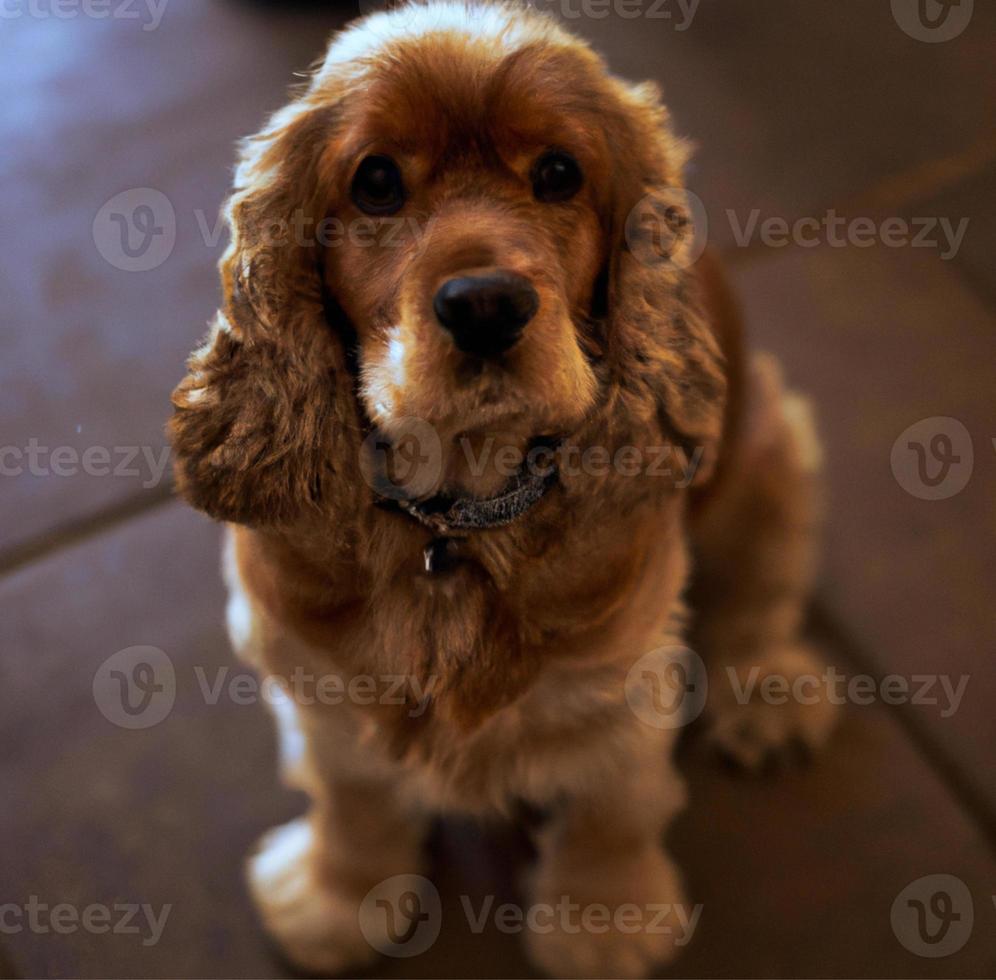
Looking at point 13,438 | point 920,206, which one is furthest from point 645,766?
point 920,206

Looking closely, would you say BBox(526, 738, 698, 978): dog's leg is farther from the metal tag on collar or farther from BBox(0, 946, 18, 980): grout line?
BBox(0, 946, 18, 980): grout line

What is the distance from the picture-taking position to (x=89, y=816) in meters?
1.85

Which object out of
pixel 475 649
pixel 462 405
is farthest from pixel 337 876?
pixel 462 405

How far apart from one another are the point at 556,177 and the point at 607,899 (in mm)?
1162

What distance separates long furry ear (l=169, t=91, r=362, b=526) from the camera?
1180 mm

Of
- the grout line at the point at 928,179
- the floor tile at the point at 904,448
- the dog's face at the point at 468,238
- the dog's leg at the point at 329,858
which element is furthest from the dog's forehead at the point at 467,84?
the grout line at the point at 928,179

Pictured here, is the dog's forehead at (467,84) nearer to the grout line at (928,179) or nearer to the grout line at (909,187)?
the grout line at (909,187)

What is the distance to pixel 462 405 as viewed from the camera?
3.54ft

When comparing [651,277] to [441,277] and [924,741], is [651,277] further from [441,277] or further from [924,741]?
[924,741]

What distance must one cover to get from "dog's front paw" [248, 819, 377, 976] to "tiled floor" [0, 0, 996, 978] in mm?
49

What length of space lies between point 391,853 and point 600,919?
1.15 ft

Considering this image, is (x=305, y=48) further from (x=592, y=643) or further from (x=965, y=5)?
(x=592, y=643)

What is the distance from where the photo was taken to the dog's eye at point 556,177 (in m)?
1.16

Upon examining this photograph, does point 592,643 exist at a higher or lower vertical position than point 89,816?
higher
